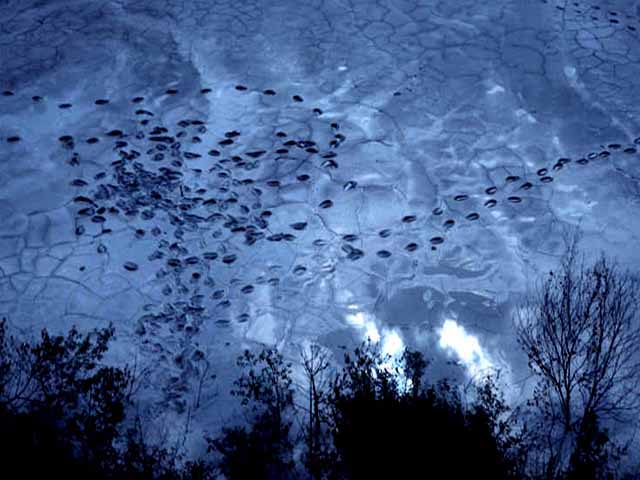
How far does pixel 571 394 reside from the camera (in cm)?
537

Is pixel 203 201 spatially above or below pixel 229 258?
above

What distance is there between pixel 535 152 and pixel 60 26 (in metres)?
7.78

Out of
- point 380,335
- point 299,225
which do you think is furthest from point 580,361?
point 299,225

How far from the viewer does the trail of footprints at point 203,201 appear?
6.39 meters

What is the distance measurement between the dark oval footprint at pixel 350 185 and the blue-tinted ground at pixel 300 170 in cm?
3

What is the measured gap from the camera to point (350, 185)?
7.43 metres

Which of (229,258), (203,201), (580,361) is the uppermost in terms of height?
(203,201)

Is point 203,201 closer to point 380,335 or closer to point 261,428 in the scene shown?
point 380,335

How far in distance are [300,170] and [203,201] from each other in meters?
1.27

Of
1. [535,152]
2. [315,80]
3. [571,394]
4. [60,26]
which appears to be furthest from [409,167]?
[60,26]

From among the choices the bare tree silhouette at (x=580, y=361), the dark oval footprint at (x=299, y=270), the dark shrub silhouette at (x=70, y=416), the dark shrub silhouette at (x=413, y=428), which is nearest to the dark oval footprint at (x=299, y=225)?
the dark oval footprint at (x=299, y=270)

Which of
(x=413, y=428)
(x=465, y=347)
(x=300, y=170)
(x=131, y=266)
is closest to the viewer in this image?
(x=413, y=428)

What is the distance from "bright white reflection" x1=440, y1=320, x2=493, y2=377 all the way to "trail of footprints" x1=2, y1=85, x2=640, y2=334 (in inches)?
42.3

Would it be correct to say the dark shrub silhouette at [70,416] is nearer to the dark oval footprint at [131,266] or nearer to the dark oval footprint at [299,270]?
the dark oval footprint at [131,266]
